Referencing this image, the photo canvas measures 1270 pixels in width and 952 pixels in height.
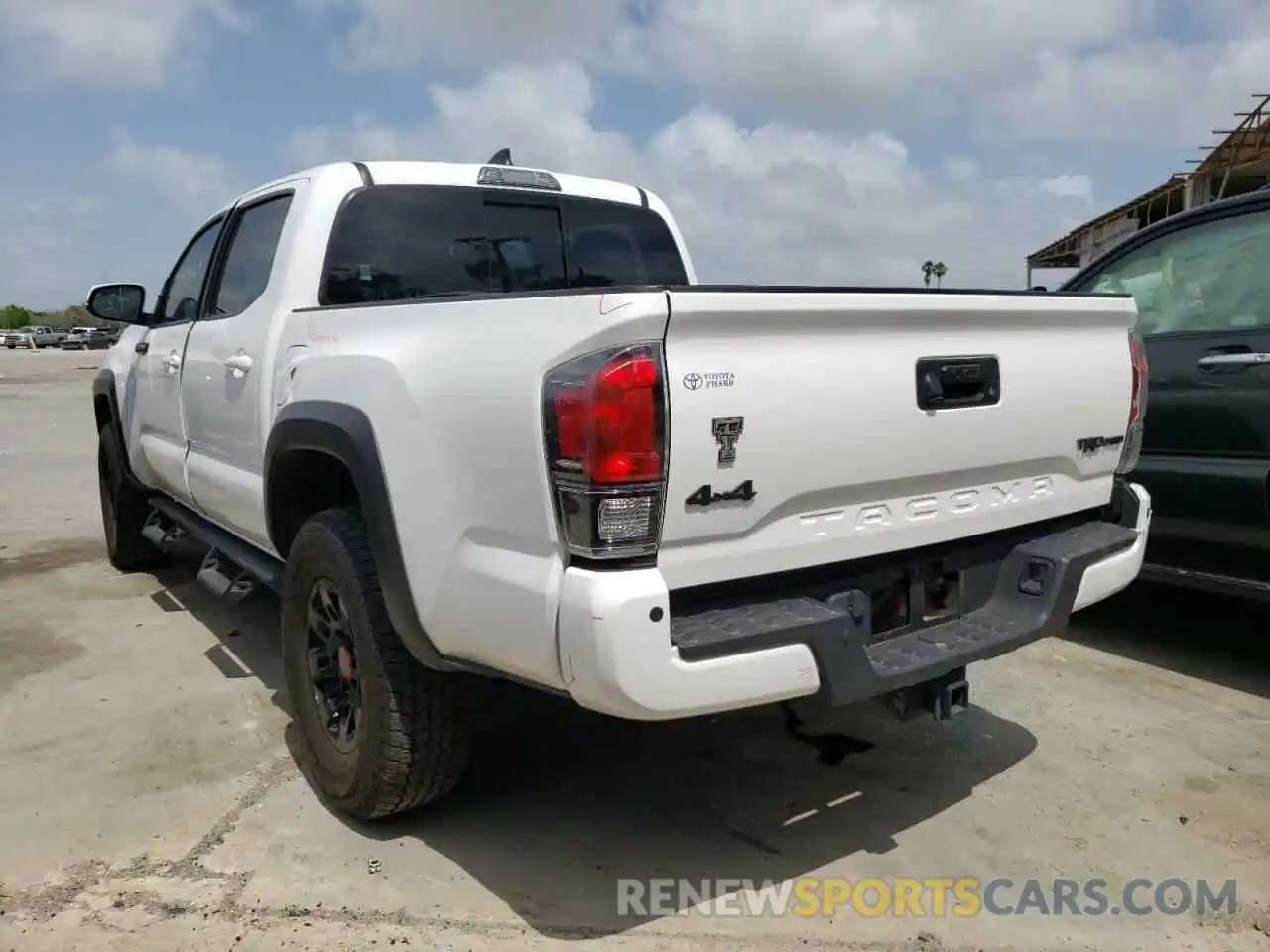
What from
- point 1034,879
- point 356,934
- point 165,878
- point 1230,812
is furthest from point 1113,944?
point 165,878

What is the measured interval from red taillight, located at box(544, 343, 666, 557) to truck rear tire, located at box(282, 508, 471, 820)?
0.90 metres

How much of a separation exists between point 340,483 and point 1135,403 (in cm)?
250

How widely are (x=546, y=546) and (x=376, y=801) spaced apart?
1.16 m

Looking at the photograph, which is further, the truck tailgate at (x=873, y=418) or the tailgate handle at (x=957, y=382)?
the tailgate handle at (x=957, y=382)

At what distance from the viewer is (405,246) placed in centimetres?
391

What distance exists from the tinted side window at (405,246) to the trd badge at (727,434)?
6.09 feet

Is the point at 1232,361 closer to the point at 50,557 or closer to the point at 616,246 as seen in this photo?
the point at 616,246

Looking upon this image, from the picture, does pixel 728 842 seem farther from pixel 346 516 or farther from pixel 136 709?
pixel 136 709

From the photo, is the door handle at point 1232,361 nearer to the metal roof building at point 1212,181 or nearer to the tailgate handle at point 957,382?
the tailgate handle at point 957,382

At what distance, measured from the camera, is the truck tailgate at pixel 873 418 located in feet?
7.61

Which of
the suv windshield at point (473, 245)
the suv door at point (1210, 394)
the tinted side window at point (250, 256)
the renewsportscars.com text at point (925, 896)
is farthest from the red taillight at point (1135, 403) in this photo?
the tinted side window at point (250, 256)

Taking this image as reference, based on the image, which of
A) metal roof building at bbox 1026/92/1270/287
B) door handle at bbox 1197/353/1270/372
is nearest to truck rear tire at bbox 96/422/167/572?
door handle at bbox 1197/353/1270/372

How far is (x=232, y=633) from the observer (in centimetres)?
522

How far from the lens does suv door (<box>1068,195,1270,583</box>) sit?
402 cm
